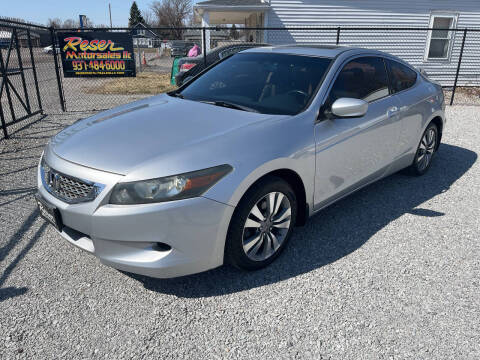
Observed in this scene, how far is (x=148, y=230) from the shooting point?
2443 mm

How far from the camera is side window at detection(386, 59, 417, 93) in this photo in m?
4.38

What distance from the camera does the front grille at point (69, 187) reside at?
2.53m

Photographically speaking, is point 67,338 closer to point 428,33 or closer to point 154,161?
point 154,161

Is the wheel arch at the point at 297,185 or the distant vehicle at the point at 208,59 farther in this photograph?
the distant vehicle at the point at 208,59

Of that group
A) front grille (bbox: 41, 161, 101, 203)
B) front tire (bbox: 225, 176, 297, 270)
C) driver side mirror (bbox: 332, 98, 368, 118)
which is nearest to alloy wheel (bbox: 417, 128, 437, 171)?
driver side mirror (bbox: 332, 98, 368, 118)

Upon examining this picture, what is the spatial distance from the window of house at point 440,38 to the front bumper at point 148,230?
51.1 feet

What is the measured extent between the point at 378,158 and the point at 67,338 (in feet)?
10.5

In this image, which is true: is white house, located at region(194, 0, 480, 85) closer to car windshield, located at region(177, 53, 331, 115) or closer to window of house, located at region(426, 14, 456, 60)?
window of house, located at region(426, 14, 456, 60)

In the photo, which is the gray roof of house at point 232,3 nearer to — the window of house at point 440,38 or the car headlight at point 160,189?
the window of house at point 440,38

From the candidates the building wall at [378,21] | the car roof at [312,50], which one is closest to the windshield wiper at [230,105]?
the car roof at [312,50]

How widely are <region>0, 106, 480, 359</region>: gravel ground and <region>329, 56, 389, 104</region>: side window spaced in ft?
4.06

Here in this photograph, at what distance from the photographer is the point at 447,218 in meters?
4.10

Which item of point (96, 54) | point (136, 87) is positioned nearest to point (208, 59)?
point (96, 54)

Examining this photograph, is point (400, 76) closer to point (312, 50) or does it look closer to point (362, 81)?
point (362, 81)
